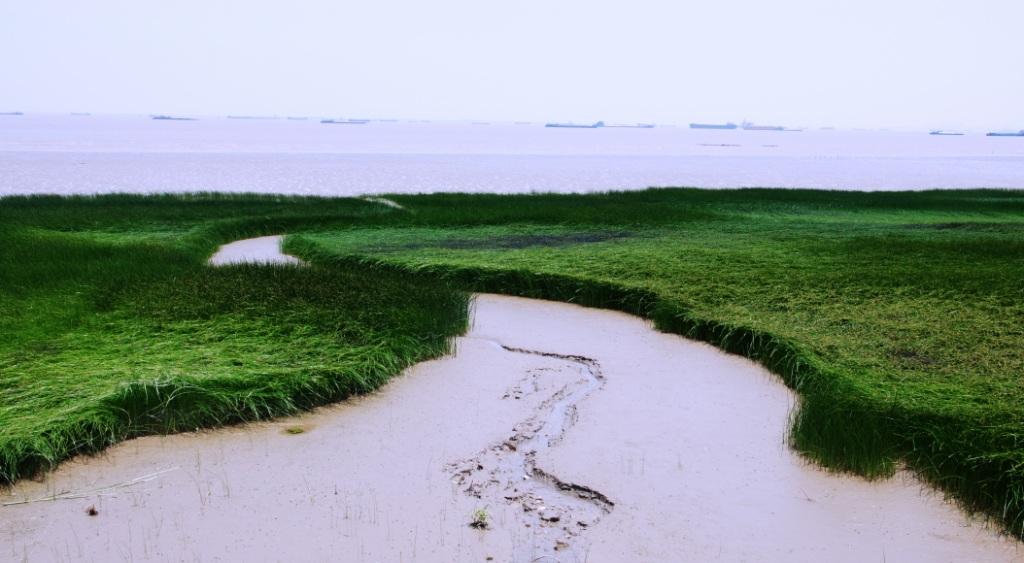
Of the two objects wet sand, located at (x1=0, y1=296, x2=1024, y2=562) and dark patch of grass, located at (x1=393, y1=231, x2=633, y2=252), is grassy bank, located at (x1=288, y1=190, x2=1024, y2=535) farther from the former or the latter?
wet sand, located at (x1=0, y1=296, x2=1024, y2=562)

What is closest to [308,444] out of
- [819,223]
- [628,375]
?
[628,375]

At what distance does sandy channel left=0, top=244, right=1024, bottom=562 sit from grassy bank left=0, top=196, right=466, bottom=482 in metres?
0.17

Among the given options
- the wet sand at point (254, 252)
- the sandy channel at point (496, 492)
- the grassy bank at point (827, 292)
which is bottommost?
the wet sand at point (254, 252)

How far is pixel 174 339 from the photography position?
595 cm

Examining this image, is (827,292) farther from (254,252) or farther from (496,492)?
(254,252)

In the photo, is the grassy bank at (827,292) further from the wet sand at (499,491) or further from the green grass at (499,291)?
the wet sand at (499,491)

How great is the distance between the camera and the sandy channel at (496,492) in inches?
135

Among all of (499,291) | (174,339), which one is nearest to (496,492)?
(174,339)

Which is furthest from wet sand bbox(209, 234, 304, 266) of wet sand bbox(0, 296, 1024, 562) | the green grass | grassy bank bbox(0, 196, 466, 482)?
wet sand bbox(0, 296, 1024, 562)

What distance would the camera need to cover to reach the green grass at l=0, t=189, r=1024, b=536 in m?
4.30

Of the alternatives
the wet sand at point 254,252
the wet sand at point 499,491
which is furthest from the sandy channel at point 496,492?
the wet sand at point 254,252

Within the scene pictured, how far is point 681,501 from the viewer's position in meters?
3.88

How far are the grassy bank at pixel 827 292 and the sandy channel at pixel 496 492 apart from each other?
244mm

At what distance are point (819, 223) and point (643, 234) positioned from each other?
154 inches
